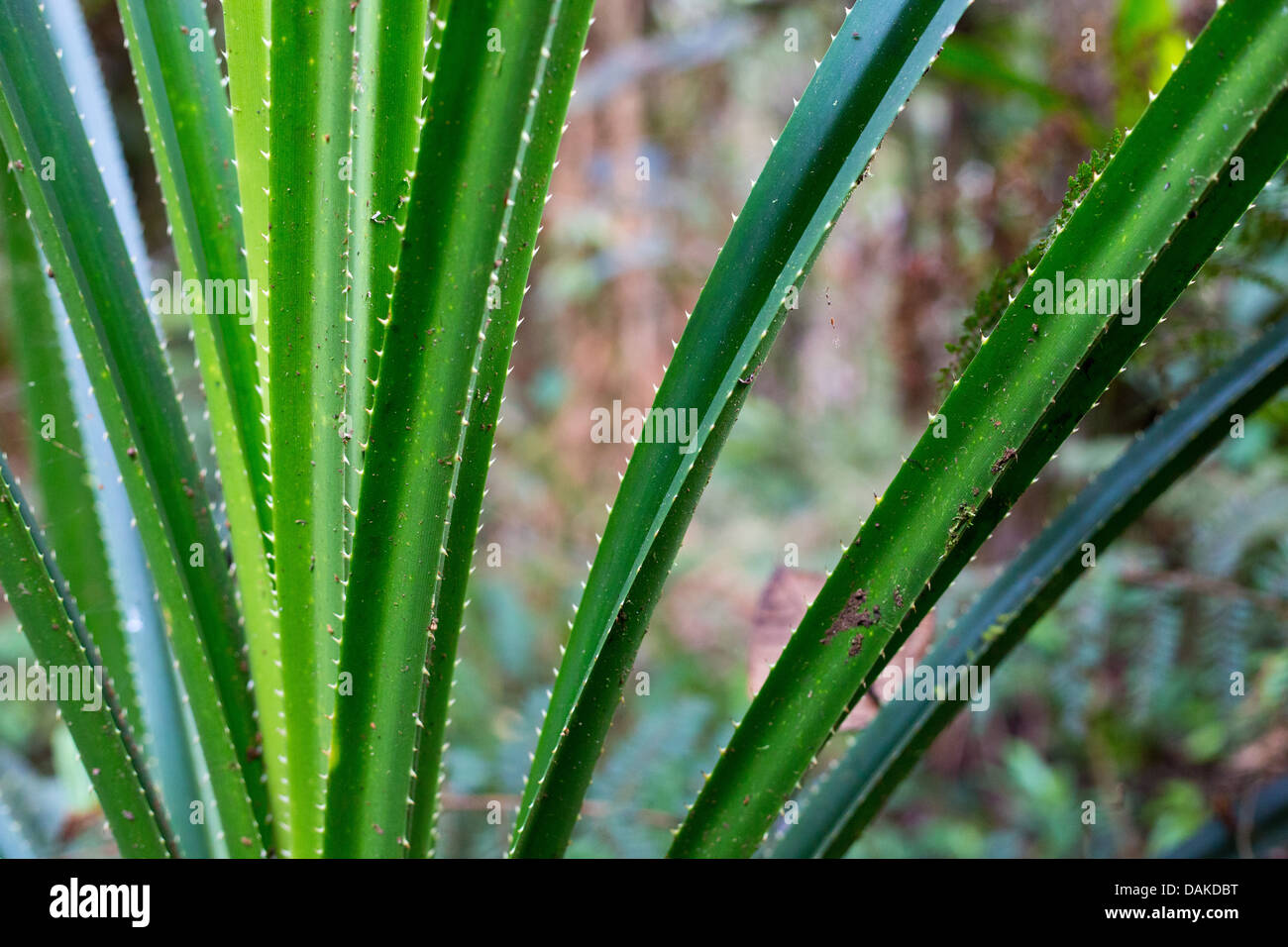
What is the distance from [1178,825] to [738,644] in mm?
1805

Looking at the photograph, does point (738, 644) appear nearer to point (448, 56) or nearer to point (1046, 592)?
point (1046, 592)

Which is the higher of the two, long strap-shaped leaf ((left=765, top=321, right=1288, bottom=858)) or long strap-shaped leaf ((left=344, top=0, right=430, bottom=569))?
long strap-shaped leaf ((left=344, top=0, right=430, bottom=569))

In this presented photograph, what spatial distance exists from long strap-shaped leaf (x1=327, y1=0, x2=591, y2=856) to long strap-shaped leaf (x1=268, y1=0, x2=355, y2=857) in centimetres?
6

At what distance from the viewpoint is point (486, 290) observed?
479 mm

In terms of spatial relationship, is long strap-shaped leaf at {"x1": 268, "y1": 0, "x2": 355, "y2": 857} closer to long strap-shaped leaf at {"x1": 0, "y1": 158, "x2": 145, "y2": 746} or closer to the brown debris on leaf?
long strap-shaped leaf at {"x1": 0, "y1": 158, "x2": 145, "y2": 746}

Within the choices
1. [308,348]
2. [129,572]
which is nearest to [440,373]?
[308,348]

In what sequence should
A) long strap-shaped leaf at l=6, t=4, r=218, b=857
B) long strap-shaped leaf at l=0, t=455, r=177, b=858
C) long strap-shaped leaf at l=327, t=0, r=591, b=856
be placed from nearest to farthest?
long strap-shaped leaf at l=327, t=0, r=591, b=856
long strap-shaped leaf at l=0, t=455, r=177, b=858
long strap-shaped leaf at l=6, t=4, r=218, b=857

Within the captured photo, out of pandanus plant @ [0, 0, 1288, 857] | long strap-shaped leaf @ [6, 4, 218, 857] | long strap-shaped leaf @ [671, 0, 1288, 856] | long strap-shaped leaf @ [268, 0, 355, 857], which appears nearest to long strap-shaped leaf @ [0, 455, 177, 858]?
pandanus plant @ [0, 0, 1288, 857]

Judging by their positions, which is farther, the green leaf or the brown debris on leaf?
the brown debris on leaf

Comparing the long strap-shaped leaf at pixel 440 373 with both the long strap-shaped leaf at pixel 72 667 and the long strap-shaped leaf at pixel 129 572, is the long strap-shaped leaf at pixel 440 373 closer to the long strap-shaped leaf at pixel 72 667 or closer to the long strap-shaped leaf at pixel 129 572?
the long strap-shaped leaf at pixel 72 667

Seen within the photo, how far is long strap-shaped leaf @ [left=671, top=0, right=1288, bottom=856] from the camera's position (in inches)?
18.3

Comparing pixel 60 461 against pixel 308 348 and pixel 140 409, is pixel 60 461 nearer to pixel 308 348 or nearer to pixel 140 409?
pixel 140 409

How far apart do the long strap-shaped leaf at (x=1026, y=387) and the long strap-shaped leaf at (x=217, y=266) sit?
0.35 m

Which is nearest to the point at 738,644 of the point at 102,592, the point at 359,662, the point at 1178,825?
the point at 1178,825
